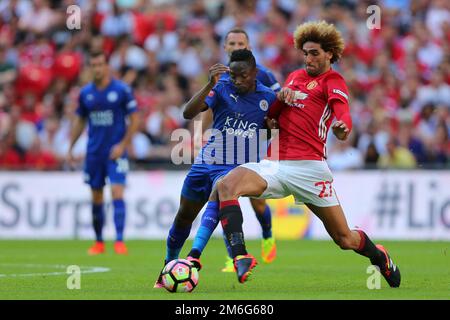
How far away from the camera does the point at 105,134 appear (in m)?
15.2

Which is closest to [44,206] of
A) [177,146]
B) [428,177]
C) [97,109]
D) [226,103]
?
[177,146]

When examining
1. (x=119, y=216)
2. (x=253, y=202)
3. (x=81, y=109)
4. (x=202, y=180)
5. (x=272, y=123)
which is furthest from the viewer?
(x=81, y=109)

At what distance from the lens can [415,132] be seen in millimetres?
19312

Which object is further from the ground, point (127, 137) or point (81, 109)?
point (81, 109)

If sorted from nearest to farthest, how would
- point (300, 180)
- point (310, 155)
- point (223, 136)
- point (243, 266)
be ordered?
point (243, 266) → point (300, 180) → point (310, 155) → point (223, 136)

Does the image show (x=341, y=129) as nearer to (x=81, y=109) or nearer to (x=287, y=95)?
(x=287, y=95)

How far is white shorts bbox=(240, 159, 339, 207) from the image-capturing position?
29.2 feet

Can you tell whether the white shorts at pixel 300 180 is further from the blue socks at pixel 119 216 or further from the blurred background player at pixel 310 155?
the blue socks at pixel 119 216

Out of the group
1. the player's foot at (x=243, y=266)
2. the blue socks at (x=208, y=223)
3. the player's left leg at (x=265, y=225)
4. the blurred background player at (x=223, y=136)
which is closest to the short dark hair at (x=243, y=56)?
the blurred background player at (x=223, y=136)

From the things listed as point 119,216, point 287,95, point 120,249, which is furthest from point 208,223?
point 119,216

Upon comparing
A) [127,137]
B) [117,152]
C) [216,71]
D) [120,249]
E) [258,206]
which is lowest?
[120,249]

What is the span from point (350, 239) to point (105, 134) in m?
6.93

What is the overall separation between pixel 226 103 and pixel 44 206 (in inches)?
378
